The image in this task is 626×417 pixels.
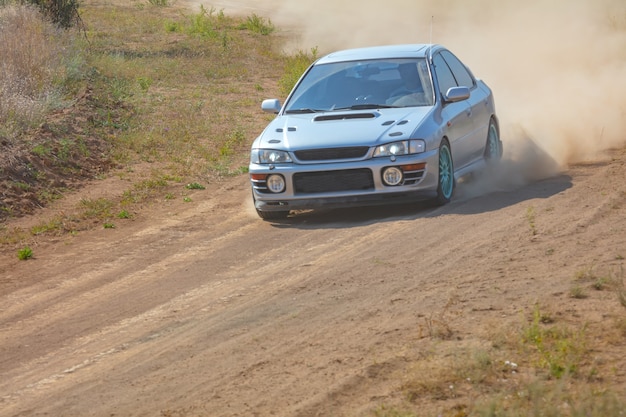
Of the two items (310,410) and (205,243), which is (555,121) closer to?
(205,243)

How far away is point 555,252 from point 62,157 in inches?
308

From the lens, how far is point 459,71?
12461 mm

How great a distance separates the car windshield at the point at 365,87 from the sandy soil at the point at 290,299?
1103 millimetres

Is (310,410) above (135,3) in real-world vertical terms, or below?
below

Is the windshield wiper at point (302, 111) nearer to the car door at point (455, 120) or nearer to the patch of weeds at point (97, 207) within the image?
the car door at point (455, 120)

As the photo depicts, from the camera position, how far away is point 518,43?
89.5 feet

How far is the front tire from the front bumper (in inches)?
6.8

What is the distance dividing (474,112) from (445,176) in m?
1.40

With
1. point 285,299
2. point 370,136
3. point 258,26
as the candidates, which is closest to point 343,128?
point 370,136

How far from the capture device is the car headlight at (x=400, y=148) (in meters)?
10.2

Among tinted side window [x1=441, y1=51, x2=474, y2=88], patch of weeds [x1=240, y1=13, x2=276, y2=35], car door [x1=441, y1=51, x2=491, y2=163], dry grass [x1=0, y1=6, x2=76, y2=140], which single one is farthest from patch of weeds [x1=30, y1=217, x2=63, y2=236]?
patch of weeds [x1=240, y1=13, x2=276, y2=35]

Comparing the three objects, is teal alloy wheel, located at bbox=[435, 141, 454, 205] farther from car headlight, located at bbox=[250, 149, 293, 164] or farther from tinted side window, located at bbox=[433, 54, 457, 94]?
car headlight, located at bbox=[250, 149, 293, 164]

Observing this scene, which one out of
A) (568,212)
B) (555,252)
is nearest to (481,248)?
(555,252)

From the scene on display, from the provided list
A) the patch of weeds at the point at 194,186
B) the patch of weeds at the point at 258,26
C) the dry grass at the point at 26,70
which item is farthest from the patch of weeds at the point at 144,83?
the patch of weeds at the point at 258,26
